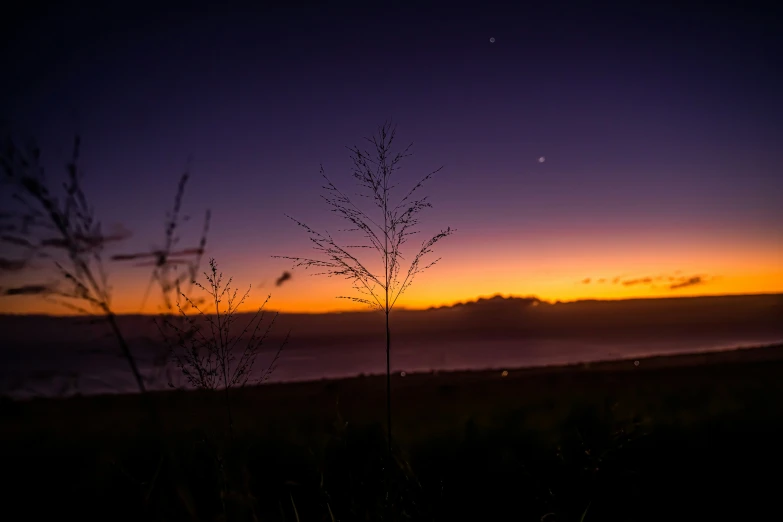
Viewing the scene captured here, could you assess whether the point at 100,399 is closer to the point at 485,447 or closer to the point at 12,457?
the point at 12,457

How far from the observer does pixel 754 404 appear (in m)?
6.52

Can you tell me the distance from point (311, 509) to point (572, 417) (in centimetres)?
318

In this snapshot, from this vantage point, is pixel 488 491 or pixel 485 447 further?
pixel 485 447

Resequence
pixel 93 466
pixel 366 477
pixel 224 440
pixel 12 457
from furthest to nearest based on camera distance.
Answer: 1. pixel 12 457
2. pixel 93 466
3. pixel 366 477
4. pixel 224 440

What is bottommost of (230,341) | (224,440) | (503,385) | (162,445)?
(503,385)

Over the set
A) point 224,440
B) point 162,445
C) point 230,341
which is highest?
point 230,341

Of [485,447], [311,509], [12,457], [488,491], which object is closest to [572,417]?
[485,447]

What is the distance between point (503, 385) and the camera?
18344 mm

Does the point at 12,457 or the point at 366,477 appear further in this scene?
the point at 12,457

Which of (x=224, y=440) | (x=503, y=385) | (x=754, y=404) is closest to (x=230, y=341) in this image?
(x=224, y=440)

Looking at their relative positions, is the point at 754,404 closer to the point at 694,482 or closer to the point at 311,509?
the point at 694,482

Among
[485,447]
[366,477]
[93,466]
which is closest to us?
[366,477]

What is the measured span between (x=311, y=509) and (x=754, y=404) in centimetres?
571

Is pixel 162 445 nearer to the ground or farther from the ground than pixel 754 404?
farther from the ground
